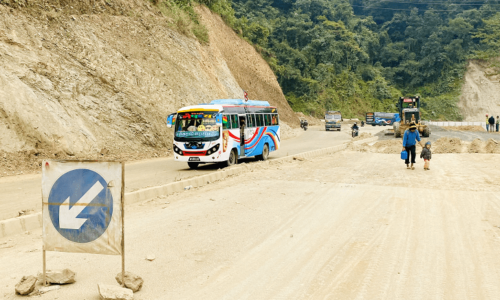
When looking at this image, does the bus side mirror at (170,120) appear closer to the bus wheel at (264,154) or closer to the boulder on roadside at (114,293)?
the bus wheel at (264,154)

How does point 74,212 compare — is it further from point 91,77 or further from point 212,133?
point 91,77

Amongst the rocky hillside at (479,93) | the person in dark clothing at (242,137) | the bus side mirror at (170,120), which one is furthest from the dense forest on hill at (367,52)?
the bus side mirror at (170,120)

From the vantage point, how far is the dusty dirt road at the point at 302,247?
5.49m

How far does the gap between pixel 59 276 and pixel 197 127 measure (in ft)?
44.3

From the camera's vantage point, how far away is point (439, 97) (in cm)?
8794

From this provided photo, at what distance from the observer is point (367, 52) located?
9694 cm

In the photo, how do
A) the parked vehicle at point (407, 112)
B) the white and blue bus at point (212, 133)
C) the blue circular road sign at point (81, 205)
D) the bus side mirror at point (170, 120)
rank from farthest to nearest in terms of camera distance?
the parked vehicle at point (407, 112) < the bus side mirror at point (170, 120) < the white and blue bus at point (212, 133) < the blue circular road sign at point (81, 205)

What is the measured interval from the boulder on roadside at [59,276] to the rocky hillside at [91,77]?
1423cm

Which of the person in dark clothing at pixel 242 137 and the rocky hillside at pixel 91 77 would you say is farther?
the person in dark clothing at pixel 242 137

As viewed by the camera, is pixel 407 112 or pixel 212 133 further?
pixel 407 112

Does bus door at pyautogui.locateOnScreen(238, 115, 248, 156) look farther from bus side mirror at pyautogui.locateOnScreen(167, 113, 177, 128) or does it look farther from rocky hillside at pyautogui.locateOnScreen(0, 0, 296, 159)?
rocky hillside at pyautogui.locateOnScreen(0, 0, 296, 159)

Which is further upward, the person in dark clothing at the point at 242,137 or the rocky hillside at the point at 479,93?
the rocky hillside at the point at 479,93

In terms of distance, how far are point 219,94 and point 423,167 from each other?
2194 centimetres

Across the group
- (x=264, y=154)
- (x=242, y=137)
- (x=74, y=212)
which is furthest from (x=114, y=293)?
(x=264, y=154)
